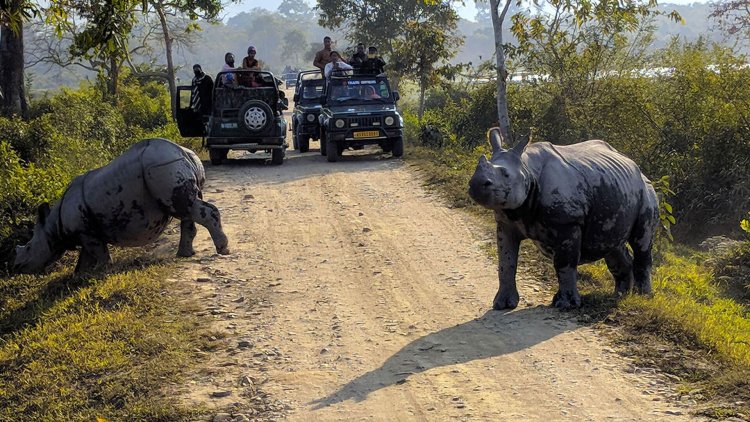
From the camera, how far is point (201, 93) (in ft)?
60.4

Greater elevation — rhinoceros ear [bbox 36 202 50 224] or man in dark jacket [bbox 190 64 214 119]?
man in dark jacket [bbox 190 64 214 119]

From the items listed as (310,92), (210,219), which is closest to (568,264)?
(210,219)

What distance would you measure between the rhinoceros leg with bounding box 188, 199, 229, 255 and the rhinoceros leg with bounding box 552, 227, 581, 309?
458 centimetres

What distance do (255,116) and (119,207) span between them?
7719 millimetres

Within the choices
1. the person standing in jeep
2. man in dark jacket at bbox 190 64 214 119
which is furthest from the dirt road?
the person standing in jeep

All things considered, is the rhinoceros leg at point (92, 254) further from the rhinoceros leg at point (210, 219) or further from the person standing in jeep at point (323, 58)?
the person standing in jeep at point (323, 58)

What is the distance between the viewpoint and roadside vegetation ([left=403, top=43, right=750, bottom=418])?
6645 mm

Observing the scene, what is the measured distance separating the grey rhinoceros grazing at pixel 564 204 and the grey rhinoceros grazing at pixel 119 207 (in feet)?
14.1

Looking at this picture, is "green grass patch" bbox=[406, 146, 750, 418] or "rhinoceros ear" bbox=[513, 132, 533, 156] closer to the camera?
"green grass patch" bbox=[406, 146, 750, 418]

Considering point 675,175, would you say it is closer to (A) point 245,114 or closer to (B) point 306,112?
(B) point 306,112

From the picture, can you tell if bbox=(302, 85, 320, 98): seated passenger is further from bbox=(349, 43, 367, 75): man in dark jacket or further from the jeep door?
the jeep door

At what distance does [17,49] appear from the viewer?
693 inches

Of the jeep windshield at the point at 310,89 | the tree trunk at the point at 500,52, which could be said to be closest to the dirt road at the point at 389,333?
the tree trunk at the point at 500,52

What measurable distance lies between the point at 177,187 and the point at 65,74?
12145cm
